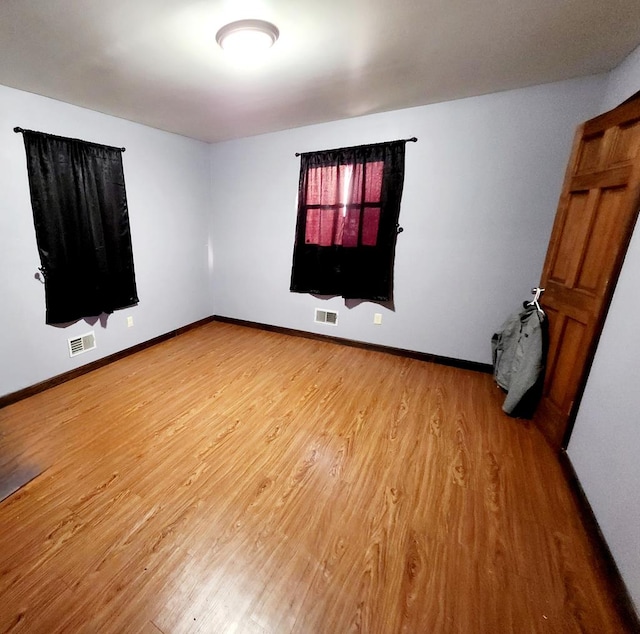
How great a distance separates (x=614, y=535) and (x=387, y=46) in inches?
101

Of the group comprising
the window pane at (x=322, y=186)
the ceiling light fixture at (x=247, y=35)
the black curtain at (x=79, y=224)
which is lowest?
the black curtain at (x=79, y=224)

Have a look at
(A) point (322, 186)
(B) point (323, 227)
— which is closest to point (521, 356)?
(B) point (323, 227)

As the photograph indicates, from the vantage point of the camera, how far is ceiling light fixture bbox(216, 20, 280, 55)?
1.41 metres

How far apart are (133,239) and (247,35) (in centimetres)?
219

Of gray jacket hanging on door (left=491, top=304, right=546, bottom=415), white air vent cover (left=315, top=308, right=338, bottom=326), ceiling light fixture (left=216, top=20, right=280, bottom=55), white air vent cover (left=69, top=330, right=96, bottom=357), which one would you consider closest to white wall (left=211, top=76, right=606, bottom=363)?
white air vent cover (left=315, top=308, right=338, bottom=326)

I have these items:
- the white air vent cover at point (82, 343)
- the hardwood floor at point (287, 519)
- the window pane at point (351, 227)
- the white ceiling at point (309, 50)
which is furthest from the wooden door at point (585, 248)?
the white air vent cover at point (82, 343)

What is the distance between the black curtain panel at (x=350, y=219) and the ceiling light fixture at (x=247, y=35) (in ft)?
4.74

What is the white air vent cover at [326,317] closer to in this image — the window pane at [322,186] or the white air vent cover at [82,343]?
the window pane at [322,186]

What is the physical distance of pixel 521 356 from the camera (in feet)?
6.84

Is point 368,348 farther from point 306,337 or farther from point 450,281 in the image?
point 450,281

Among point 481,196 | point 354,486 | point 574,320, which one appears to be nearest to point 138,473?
point 354,486

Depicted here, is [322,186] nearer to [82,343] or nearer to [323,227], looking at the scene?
[323,227]

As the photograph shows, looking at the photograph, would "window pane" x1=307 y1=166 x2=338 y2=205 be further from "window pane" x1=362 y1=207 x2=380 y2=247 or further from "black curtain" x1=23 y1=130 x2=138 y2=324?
"black curtain" x1=23 y1=130 x2=138 y2=324

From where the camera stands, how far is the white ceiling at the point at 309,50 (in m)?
1.31
